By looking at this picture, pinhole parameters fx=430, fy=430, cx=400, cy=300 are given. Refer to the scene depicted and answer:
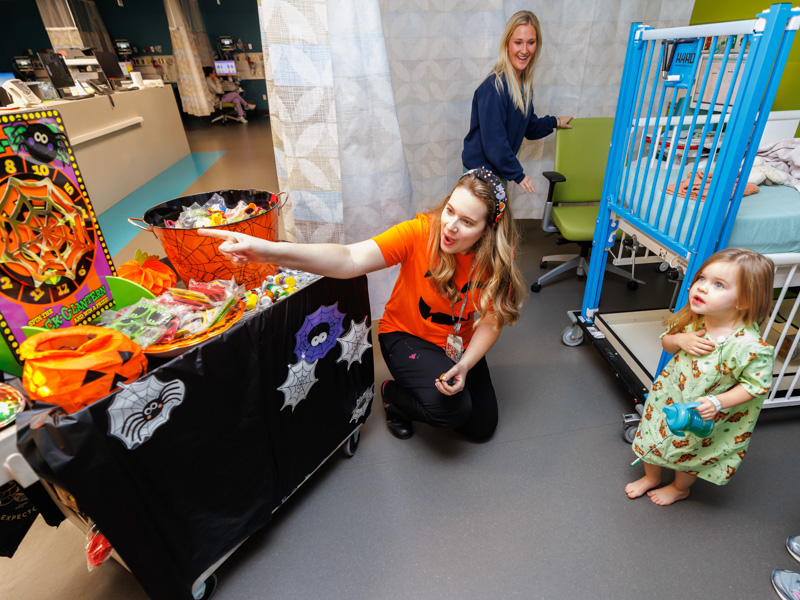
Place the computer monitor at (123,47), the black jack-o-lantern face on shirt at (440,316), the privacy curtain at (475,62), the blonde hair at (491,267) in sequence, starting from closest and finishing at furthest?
the blonde hair at (491,267) → the black jack-o-lantern face on shirt at (440,316) → the privacy curtain at (475,62) → the computer monitor at (123,47)

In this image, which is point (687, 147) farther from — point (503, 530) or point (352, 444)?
point (352, 444)

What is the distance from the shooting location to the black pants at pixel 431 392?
150 centimetres

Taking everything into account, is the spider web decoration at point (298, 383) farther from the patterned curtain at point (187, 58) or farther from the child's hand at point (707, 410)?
the patterned curtain at point (187, 58)

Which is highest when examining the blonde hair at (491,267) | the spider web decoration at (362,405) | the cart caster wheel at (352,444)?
the blonde hair at (491,267)

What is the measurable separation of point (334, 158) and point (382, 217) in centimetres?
38

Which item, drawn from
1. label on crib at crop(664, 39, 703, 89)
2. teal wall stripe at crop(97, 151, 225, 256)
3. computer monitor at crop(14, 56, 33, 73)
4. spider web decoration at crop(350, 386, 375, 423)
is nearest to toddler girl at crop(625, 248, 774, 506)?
label on crib at crop(664, 39, 703, 89)

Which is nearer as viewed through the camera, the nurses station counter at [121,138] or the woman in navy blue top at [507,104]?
the woman in navy blue top at [507,104]

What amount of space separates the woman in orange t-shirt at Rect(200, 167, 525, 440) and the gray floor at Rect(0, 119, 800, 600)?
0.18 m

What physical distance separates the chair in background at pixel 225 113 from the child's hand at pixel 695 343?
974cm

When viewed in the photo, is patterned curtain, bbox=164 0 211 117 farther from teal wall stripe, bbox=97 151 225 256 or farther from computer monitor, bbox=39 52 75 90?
computer monitor, bbox=39 52 75 90

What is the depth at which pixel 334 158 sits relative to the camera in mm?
1545

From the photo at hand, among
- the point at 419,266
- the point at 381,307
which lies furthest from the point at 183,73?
the point at 419,266

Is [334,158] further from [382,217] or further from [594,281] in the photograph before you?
[594,281]

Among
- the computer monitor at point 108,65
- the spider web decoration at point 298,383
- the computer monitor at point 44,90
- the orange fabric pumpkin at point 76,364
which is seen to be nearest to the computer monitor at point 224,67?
the computer monitor at point 108,65
